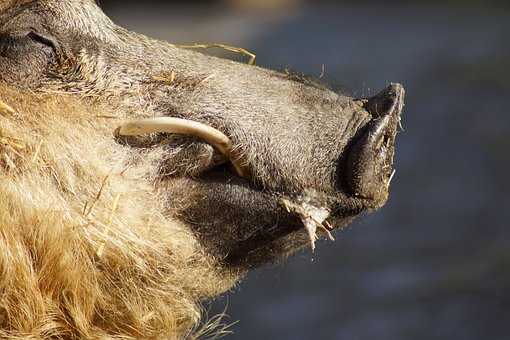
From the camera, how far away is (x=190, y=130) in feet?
7.28

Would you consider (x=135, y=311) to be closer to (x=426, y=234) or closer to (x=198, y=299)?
(x=198, y=299)

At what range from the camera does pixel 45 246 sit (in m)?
2.12

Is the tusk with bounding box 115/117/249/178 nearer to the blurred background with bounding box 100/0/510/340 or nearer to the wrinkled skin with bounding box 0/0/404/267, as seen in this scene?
the wrinkled skin with bounding box 0/0/404/267

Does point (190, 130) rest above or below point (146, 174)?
above

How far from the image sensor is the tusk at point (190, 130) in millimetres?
2209

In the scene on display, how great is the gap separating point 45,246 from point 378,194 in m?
0.69

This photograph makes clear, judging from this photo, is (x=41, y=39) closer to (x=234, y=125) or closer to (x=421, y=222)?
(x=234, y=125)

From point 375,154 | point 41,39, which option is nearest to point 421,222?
point 375,154

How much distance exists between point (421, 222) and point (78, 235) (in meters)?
3.01

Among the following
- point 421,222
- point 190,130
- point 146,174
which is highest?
point 190,130

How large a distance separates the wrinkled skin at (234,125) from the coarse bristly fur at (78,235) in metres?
0.05

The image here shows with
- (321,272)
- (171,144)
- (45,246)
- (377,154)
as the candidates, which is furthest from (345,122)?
(321,272)

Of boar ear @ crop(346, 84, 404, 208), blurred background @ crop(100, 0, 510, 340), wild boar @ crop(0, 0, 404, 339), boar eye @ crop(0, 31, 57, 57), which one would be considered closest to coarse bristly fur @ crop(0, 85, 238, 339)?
wild boar @ crop(0, 0, 404, 339)

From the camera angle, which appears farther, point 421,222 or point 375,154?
point 421,222
